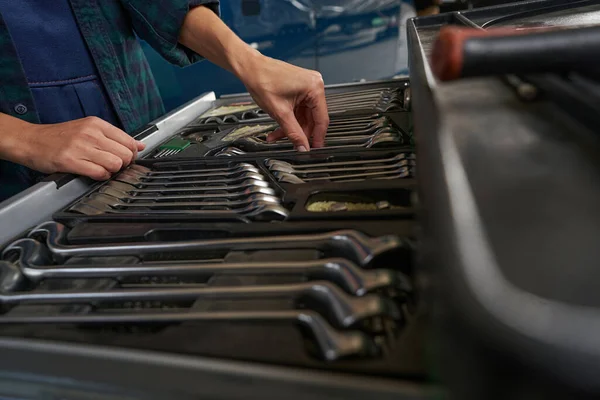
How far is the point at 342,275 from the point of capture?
343mm

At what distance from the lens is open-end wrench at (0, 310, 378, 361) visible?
274 mm

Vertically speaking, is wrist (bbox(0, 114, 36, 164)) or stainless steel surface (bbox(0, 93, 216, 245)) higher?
wrist (bbox(0, 114, 36, 164))

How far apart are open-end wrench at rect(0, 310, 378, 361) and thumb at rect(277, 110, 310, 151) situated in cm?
43

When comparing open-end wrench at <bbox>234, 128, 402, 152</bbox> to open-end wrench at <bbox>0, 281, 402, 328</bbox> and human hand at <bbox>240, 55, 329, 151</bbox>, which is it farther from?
open-end wrench at <bbox>0, 281, 402, 328</bbox>

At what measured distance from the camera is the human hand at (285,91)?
2.64 ft

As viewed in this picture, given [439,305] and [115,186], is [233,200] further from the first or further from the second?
[439,305]

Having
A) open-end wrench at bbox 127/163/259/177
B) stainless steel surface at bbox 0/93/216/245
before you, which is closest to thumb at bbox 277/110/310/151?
open-end wrench at bbox 127/163/259/177

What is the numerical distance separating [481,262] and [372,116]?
67 cm

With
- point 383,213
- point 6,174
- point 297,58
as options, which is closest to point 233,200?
point 383,213

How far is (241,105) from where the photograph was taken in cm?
120

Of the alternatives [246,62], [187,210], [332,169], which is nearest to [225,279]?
[187,210]

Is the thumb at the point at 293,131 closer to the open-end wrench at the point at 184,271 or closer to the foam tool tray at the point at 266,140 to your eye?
the foam tool tray at the point at 266,140

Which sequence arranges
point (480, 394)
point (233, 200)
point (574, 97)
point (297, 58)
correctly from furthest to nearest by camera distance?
point (297, 58), point (233, 200), point (574, 97), point (480, 394)

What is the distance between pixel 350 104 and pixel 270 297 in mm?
754
